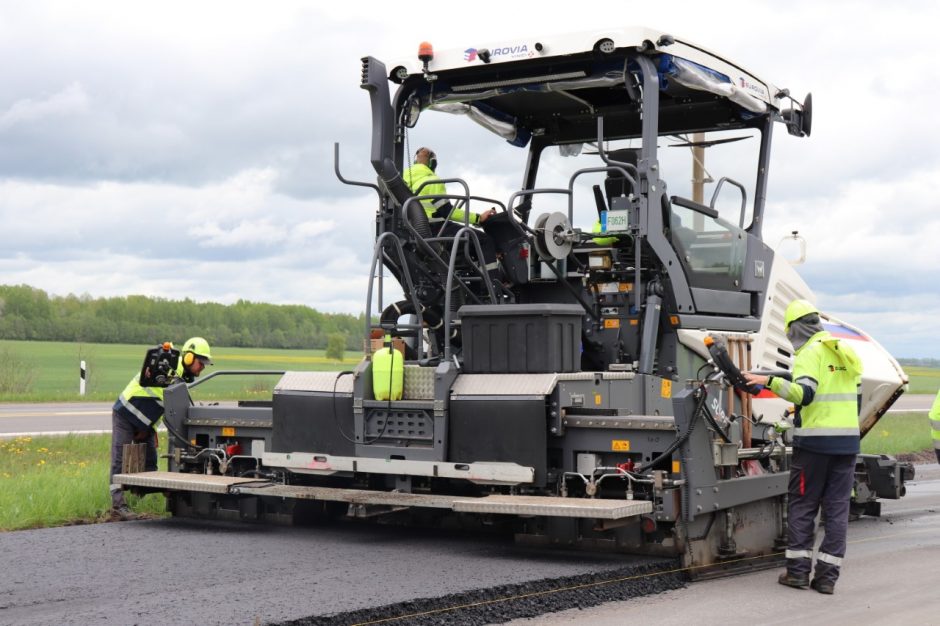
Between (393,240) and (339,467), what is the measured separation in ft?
5.57

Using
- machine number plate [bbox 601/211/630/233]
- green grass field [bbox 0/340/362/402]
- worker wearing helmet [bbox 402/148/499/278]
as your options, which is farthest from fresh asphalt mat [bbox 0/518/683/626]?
green grass field [bbox 0/340/362/402]

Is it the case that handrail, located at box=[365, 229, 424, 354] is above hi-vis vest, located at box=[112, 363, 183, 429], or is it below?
above

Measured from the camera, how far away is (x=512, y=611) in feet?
20.0

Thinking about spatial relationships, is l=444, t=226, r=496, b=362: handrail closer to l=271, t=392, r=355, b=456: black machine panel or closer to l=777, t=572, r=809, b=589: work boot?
l=271, t=392, r=355, b=456: black machine panel

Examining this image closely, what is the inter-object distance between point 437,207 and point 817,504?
11.1ft

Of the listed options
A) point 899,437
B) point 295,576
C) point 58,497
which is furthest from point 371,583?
point 899,437

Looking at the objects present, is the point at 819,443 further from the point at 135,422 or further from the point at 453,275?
the point at 135,422

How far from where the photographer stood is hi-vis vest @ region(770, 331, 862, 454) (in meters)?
7.35

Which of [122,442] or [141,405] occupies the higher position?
[141,405]

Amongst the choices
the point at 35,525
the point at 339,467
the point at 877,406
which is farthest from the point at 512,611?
the point at 877,406

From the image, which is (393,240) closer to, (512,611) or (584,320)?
(584,320)

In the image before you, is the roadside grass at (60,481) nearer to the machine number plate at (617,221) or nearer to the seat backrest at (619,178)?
the machine number plate at (617,221)

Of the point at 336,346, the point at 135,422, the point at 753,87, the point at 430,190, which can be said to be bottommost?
the point at 135,422

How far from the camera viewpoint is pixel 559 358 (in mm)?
7742
